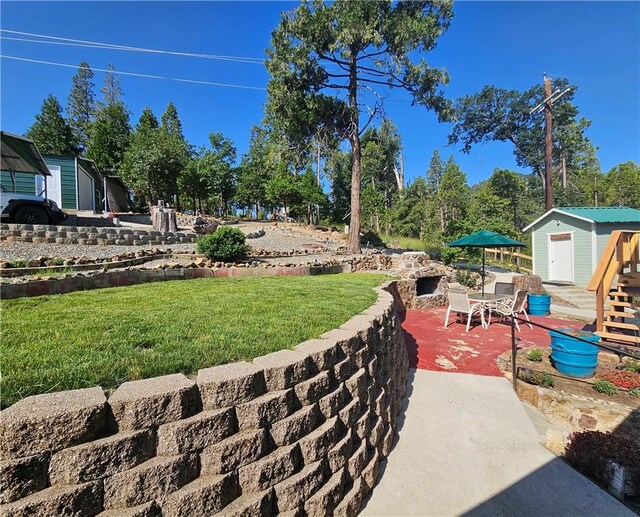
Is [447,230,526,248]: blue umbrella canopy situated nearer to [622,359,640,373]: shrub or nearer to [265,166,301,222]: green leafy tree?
[622,359,640,373]: shrub

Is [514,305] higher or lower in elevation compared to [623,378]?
higher

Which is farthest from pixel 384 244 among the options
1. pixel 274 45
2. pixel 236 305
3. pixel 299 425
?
pixel 299 425

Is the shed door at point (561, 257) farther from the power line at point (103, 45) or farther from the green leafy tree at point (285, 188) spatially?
the green leafy tree at point (285, 188)

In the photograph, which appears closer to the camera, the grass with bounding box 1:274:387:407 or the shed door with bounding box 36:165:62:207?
the grass with bounding box 1:274:387:407

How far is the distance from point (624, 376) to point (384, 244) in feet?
45.0

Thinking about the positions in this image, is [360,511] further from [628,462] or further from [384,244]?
[384,244]

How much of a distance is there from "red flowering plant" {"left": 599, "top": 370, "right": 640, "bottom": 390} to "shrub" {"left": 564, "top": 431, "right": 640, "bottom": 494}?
1.19 metres

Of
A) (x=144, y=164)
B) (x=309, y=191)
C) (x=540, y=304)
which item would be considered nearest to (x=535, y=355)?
(x=540, y=304)

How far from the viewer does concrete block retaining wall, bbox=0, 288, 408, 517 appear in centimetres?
108

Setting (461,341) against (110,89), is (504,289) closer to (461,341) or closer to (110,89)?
(461,341)

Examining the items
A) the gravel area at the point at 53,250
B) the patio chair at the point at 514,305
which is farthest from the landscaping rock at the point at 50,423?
the patio chair at the point at 514,305

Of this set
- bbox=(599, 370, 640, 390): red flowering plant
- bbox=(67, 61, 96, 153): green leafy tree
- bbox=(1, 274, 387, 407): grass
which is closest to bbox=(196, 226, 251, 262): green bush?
bbox=(1, 274, 387, 407): grass

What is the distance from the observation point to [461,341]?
5699mm

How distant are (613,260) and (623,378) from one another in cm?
228
